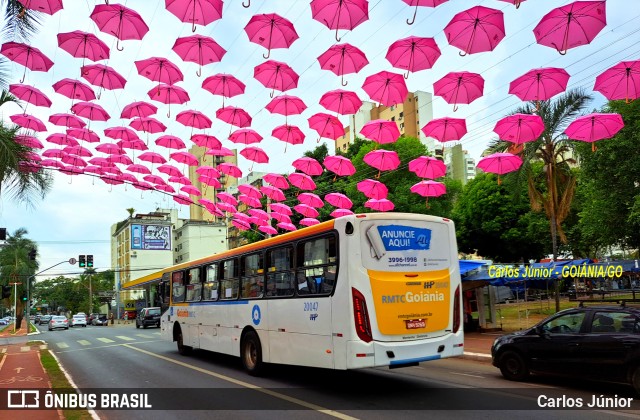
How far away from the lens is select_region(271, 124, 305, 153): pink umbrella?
17.4 metres

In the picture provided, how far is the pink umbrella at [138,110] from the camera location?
15031 millimetres

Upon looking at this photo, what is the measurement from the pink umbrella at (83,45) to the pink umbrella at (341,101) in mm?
5895

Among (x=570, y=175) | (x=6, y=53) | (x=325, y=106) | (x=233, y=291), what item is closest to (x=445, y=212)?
(x=570, y=175)

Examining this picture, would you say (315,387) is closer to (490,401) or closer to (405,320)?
(405,320)

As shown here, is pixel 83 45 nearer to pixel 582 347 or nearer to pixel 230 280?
pixel 230 280

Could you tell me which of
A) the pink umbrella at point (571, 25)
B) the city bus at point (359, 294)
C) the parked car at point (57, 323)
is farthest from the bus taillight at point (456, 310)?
A: the parked car at point (57, 323)

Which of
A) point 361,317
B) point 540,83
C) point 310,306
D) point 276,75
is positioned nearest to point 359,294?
point 361,317

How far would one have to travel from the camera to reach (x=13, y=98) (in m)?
15.9

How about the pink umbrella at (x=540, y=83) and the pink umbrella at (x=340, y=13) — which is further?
the pink umbrella at (x=540, y=83)

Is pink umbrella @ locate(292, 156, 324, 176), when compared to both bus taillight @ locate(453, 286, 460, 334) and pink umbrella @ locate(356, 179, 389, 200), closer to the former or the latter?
pink umbrella @ locate(356, 179, 389, 200)

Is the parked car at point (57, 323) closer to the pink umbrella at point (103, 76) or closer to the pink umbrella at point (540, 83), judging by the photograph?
the pink umbrella at point (103, 76)

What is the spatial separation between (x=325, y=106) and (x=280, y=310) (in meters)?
6.74

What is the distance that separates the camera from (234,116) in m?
15.9

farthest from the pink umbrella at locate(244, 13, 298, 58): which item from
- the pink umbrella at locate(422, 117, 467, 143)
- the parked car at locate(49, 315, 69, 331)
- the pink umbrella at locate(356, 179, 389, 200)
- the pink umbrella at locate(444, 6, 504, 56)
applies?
the parked car at locate(49, 315, 69, 331)
